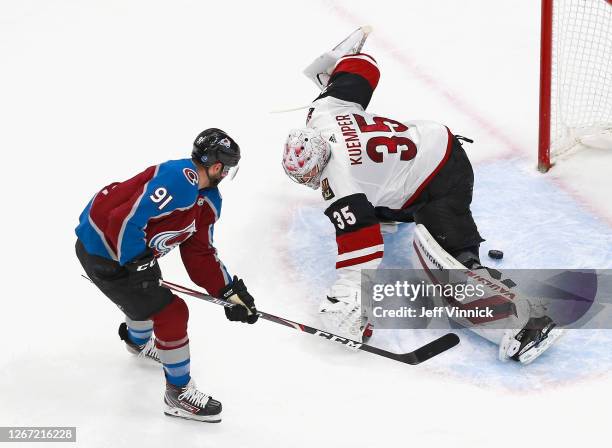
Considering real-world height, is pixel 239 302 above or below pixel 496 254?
above

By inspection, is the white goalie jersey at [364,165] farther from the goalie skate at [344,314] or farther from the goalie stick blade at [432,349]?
the goalie stick blade at [432,349]

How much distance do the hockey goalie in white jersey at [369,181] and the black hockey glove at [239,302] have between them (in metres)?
0.34

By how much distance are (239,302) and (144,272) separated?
1.31 feet

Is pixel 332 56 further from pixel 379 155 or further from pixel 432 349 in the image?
pixel 432 349

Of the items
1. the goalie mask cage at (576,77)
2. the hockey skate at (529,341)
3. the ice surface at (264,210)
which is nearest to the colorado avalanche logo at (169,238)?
the ice surface at (264,210)

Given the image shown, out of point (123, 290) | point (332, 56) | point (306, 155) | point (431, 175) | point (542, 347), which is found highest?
point (332, 56)

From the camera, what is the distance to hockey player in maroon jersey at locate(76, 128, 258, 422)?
2.74 m

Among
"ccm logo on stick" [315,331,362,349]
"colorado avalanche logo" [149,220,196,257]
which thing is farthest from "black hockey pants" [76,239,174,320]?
"ccm logo on stick" [315,331,362,349]

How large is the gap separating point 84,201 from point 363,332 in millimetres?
1487

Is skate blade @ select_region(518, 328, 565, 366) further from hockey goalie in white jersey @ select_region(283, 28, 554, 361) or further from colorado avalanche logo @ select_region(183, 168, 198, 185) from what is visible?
colorado avalanche logo @ select_region(183, 168, 198, 185)

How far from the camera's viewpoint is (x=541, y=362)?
3.22 metres

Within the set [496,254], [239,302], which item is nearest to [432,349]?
[496,254]

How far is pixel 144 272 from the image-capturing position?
283cm

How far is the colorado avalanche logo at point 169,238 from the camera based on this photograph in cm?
291
